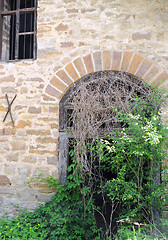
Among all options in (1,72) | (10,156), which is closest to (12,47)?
(1,72)

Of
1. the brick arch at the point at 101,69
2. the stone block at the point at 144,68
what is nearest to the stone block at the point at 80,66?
the brick arch at the point at 101,69

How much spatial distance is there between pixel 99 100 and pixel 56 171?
1370 mm

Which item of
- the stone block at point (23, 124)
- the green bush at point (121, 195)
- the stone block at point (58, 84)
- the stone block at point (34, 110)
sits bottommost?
the green bush at point (121, 195)

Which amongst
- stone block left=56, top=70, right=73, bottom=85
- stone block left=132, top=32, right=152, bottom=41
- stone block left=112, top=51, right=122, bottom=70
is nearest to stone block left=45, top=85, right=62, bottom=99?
stone block left=56, top=70, right=73, bottom=85

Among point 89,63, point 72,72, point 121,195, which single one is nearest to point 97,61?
point 89,63

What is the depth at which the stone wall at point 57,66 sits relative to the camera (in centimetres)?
371

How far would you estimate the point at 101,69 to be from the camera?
12.2 feet

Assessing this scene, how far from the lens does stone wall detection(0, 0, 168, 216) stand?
3711mm

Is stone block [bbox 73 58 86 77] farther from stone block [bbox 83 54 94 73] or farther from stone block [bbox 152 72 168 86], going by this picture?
stone block [bbox 152 72 168 86]

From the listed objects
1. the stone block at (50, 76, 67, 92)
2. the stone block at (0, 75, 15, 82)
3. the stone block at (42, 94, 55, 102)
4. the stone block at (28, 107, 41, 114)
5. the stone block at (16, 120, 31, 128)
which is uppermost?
the stone block at (0, 75, 15, 82)

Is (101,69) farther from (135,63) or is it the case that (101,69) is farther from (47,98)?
(47,98)

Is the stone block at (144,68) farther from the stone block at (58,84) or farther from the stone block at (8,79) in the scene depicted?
the stone block at (8,79)

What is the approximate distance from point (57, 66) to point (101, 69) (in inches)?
30.4

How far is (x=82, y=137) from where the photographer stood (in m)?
3.30
